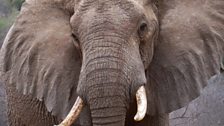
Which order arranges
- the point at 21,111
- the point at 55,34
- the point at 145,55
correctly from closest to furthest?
the point at 145,55 → the point at 55,34 → the point at 21,111

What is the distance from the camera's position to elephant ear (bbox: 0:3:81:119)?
109 inches

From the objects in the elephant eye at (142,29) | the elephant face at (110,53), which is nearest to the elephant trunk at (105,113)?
the elephant face at (110,53)

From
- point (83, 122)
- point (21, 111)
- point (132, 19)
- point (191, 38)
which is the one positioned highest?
point (132, 19)

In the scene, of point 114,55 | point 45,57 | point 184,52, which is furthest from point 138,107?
point 45,57

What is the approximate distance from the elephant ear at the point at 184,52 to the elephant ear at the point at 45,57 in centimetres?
29

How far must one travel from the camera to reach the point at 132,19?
255cm

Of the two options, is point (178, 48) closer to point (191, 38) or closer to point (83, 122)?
point (191, 38)

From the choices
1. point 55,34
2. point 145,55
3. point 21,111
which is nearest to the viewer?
point 145,55

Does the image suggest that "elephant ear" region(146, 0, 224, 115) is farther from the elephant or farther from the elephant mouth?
the elephant mouth

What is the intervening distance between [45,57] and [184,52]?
0.50 m

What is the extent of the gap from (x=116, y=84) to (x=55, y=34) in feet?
1.59

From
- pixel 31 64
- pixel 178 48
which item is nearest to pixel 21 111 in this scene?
pixel 31 64

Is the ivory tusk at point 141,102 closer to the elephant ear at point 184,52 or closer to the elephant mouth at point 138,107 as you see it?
the elephant mouth at point 138,107

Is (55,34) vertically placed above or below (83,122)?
above
